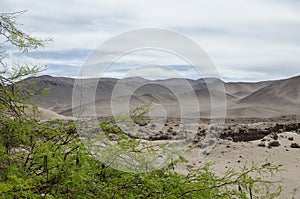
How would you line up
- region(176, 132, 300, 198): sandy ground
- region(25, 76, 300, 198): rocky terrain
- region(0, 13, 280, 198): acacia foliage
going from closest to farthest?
region(0, 13, 280, 198): acacia foliage → region(25, 76, 300, 198): rocky terrain → region(176, 132, 300, 198): sandy ground

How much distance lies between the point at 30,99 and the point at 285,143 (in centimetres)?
1481

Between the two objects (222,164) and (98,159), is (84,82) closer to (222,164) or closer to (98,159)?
(98,159)

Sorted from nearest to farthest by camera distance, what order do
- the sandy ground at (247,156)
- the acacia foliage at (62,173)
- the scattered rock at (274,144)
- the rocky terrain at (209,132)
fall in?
the acacia foliage at (62,173), the rocky terrain at (209,132), the sandy ground at (247,156), the scattered rock at (274,144)

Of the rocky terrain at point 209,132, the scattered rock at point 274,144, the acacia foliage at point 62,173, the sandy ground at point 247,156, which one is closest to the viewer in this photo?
the acacia foliage at point 62,173

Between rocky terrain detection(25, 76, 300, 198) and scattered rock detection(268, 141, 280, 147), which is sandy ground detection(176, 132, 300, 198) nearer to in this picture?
rocky terrain detection(25, 76, 300, 198)

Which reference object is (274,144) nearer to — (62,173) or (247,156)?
(247,156)

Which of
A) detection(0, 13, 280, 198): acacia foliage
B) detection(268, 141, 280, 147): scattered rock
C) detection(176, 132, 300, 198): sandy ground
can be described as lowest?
detection(176, 132, 300, 198): sandy ground

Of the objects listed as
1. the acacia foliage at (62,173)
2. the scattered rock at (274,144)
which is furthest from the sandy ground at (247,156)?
the acacia foliage at (62,173)

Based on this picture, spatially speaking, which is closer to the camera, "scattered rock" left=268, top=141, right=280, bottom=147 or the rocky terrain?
the rocky terrain

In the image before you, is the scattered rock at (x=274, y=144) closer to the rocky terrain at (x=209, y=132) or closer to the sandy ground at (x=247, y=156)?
the rocky terrain at (x=209, y=132)

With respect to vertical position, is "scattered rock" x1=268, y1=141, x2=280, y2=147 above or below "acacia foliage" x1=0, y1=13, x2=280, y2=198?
below

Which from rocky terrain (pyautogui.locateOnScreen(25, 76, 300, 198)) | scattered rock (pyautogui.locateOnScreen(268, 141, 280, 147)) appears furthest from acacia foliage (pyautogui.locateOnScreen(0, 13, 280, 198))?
scattered rock (pyautogui.locateOnScreen(268, 141, 280, 147))

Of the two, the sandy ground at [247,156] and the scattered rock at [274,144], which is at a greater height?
the scattered rock at [274,144]

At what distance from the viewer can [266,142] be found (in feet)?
56.2
